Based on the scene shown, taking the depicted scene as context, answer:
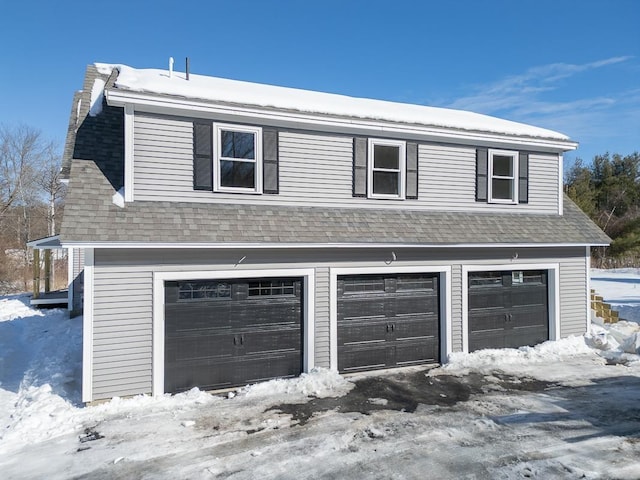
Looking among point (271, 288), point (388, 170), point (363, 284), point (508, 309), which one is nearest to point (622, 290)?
point (508, 309)

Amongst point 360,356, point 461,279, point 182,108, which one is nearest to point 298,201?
point 182,108

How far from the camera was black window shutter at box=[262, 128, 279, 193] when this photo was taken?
26.9ft

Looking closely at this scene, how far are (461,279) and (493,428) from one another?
13.1ft

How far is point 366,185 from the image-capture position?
29.7 feet

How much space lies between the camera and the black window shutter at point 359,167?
8967 mm

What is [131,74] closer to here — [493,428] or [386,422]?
[386,422]

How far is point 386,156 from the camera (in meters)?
9.34

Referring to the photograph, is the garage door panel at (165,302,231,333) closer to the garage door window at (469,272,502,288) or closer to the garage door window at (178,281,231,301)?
the garage door window at (178,281,231,301)

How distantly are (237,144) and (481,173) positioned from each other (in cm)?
587

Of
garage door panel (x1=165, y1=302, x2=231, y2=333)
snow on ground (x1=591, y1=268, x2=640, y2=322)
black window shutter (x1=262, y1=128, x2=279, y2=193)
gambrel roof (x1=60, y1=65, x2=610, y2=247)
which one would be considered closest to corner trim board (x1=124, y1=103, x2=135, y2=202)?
gambrel roof (x1=60, y1=65, x2=610, y2=247)

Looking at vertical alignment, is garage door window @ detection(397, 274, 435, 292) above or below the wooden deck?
above

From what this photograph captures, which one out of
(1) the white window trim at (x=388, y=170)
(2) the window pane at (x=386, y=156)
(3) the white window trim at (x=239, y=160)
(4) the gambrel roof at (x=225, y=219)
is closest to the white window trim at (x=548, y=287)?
(4) the gambrel roof at (x=225, y=219)

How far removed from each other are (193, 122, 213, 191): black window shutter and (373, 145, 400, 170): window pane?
3.57m

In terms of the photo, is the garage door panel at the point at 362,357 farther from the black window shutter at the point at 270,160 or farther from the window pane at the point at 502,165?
the window pane at the point at 502,165
